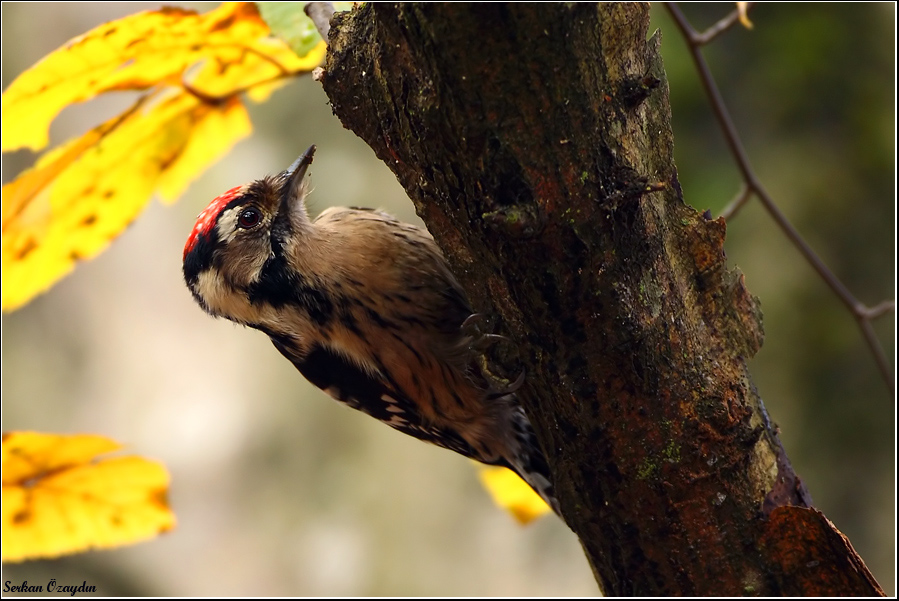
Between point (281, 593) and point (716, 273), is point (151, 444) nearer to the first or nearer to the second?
point (281, 593)

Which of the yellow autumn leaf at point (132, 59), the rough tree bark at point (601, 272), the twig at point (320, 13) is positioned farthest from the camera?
the twig at point (320, 13)

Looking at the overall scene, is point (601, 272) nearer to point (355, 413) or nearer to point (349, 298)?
point (349, 298)

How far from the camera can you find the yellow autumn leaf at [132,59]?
4.64ft

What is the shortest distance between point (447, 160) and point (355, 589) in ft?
11.9

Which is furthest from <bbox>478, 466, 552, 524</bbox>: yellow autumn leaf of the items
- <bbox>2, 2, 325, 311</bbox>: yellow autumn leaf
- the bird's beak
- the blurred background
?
the blurred background

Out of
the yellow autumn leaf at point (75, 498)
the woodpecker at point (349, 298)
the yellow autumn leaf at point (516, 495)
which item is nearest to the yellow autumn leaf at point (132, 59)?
the woodpecker at point (349, 298)

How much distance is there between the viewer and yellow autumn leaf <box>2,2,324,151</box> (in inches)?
55.7

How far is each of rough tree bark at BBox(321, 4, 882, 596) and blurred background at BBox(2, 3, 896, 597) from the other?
9.15ft

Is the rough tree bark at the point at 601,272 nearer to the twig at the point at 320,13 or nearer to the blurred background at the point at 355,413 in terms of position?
the twig at the point at 320,13

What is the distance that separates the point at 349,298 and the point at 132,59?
2.49 feet

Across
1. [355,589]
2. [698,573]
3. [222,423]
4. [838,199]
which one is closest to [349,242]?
[698,573]

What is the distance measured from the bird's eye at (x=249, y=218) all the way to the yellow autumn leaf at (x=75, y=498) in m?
0.72

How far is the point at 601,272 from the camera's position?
1126mm

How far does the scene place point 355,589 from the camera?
4.20m
